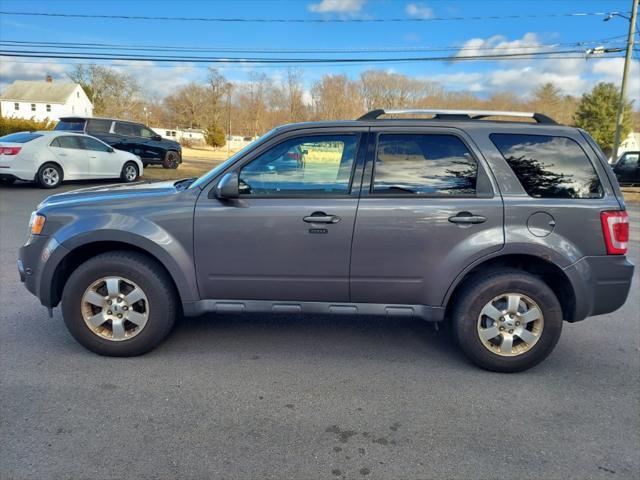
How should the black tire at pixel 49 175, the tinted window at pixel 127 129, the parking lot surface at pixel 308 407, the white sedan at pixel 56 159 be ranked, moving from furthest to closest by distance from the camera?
the tinted window at pixel 127 129
the black tire at pixel 49 175
the white sedan at pixel 56 159
the parking lot surface at pixel 308 407

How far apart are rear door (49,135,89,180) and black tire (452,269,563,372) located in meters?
12.5

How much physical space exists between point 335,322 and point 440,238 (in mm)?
1551

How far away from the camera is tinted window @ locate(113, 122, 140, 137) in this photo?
56.1ft

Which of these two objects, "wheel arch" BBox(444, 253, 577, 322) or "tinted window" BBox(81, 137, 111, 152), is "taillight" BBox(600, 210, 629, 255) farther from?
"tinted window" BBox(81, 137, 111, 152)

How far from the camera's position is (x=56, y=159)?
12.5 metres

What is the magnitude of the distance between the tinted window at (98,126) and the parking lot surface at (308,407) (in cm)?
1383

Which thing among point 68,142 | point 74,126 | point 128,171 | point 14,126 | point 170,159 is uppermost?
point 14,126

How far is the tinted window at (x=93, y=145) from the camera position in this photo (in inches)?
523

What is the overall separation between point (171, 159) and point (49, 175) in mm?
6712

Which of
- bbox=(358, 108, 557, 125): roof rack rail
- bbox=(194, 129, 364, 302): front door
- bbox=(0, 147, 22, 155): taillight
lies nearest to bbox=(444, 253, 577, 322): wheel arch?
bbox=(194, 129, 364, 302): front door

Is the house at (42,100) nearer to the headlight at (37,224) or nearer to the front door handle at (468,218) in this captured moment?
the headlight at (37,224)

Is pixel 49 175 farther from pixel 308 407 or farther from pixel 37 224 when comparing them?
pixel 308 407

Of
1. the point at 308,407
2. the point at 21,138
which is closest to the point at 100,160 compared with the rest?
the point at 21,138

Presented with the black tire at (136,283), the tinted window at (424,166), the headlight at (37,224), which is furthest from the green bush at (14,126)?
the tinted window at (424,166)
